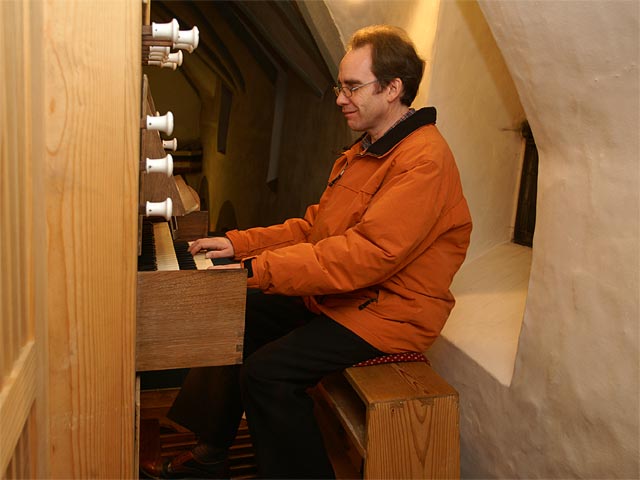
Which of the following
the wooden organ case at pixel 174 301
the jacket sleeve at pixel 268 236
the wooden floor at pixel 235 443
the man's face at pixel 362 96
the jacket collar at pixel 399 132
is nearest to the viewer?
the wooden organ case at pixel 174 301

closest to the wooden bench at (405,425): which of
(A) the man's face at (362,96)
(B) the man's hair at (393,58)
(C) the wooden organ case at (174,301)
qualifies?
(C) the wooden organ case at (174,301)

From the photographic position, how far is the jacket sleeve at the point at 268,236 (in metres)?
2.51

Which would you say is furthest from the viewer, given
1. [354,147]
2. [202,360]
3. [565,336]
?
[354,147]

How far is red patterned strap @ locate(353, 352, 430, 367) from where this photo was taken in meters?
2.28

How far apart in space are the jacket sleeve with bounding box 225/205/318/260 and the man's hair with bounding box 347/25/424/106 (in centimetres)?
66

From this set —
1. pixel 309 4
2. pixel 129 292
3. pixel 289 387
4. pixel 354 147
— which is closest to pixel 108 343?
pixel 129 292

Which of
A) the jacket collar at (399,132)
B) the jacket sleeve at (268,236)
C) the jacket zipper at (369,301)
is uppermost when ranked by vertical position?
the jacket collar at (399,132)

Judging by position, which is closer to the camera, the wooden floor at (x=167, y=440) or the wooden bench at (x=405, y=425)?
the wooden bench at (x=405, y=425)

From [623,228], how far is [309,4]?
8.69 ft

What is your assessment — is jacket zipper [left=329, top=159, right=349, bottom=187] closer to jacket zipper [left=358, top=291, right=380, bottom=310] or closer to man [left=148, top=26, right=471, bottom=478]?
man [left=148, top=26, right=471, bottom=478]

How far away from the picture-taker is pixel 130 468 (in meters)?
1.70

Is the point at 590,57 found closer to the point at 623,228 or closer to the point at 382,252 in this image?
the point at 623,228

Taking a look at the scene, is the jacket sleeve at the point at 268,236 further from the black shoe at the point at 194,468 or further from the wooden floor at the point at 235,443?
the wooden floor at the point at 235,443

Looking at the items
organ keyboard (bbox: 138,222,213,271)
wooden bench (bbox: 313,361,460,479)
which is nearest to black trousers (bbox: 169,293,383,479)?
wooden bench (bbox: 313,361,460,479)
